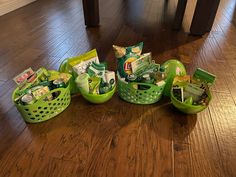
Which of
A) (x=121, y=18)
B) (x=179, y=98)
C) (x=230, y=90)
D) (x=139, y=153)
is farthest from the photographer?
(x=121, y=18)

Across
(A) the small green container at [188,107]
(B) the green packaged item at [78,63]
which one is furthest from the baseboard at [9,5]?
(A) the small green container at [188,107]

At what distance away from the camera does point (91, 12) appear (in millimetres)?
1517

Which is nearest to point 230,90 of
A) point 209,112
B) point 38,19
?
point 209,112

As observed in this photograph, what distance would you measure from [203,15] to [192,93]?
0.85 m

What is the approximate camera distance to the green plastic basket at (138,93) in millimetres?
743

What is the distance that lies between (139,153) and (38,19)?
162cm

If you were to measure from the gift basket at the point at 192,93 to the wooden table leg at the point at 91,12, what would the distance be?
1007 millimetres

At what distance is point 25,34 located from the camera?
4.84 feet

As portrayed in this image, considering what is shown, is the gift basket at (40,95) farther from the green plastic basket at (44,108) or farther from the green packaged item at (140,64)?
the green packaged item at (140,64)

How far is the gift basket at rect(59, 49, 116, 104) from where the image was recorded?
74 centimetres

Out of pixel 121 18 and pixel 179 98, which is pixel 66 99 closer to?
pixel 179 98

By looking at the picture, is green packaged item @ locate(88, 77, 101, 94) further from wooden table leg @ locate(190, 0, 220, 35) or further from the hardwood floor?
wooden table leg @ locate(190, 0, 220, 35)

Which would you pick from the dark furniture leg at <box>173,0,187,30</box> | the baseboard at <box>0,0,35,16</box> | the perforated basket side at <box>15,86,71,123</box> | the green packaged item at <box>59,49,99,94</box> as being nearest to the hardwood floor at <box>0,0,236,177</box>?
the perforated basket side at <box>15,86,71,123</box>

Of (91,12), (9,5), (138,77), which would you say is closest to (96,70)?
(138,77)
